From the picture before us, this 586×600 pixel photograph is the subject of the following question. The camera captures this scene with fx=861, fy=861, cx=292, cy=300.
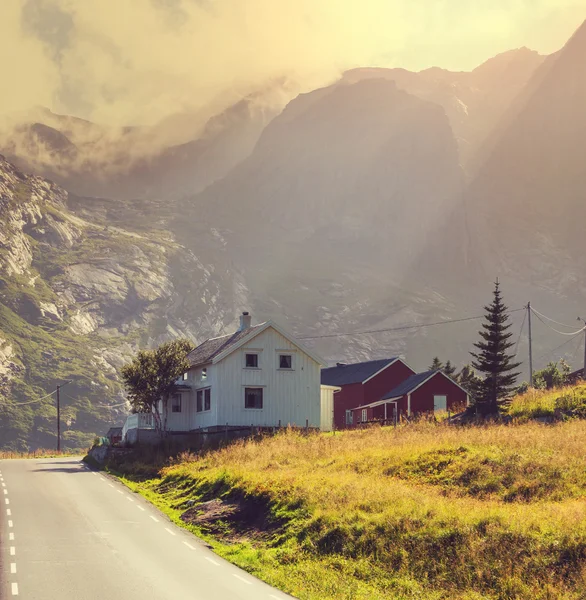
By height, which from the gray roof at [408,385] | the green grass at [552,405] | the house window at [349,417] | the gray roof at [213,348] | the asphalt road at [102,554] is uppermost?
the gray roof at [213,348]

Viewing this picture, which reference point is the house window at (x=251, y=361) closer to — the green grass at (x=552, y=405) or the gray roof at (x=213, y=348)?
the gray roof at (x=213, y=348)

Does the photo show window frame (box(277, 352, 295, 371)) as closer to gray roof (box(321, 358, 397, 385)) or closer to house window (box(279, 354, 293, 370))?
house window (box(279, 354, 293, 370))

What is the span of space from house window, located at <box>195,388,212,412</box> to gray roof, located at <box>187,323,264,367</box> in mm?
2208

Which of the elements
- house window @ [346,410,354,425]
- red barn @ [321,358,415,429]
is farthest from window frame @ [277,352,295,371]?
house window @ [346,410,354,425]

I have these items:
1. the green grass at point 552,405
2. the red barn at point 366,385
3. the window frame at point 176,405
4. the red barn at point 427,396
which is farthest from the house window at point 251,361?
the red barn at point 366,385

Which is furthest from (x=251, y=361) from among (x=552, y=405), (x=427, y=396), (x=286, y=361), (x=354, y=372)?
(x=354, y=372)

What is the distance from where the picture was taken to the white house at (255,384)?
64062mm

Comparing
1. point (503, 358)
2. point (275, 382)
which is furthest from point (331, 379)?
point (503, 358)

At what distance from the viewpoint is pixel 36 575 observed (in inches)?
869

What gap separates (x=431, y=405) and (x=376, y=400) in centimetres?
906

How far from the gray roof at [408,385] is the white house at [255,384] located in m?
14.2

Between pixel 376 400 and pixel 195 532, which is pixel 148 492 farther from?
pixel 376 400

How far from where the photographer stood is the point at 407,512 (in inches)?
943

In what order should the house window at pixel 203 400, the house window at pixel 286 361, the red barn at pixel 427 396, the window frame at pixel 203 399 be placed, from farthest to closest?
the red barn at pixel 427 396, the house window at pixel 286 361, the house window at pixel 203 400, the window frame at pixel 203 399
